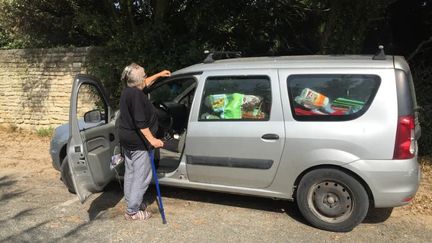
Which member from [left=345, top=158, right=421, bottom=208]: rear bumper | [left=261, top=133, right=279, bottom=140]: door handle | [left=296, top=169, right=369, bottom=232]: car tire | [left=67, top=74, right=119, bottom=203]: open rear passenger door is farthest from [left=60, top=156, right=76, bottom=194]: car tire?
[left=345, top=158, right=421, bottom=208]: rear bumper

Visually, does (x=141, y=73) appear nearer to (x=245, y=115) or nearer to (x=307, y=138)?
(x=245, y=115)

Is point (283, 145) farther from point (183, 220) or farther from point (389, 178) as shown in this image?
point (183, 220)

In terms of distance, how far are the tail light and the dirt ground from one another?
35.0 inches

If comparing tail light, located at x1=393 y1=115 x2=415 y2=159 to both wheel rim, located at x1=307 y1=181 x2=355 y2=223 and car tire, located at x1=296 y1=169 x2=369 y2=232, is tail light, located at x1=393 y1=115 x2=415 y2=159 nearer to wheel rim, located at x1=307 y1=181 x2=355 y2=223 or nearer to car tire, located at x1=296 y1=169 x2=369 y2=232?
car tire, located at x1=296 y1=169 x2=369 y2=232

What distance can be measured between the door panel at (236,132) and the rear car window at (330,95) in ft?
0.71

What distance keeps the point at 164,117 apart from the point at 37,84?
6287 mm

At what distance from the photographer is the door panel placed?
5.02 metres

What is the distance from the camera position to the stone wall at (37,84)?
10922 mm

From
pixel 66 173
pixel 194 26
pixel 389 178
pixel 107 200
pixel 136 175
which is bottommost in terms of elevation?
pixel 107 200

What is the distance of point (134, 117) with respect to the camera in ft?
16.0

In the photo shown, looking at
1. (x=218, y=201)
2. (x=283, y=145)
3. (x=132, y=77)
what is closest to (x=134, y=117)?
(x=132, y=77)

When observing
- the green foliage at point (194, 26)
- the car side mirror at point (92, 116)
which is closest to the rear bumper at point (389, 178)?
the car side mirror at point (92, 116)

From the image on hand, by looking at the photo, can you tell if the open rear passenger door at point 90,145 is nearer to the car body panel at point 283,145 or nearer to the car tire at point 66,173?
the car body panel at point 283,145

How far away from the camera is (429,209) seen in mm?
5559
